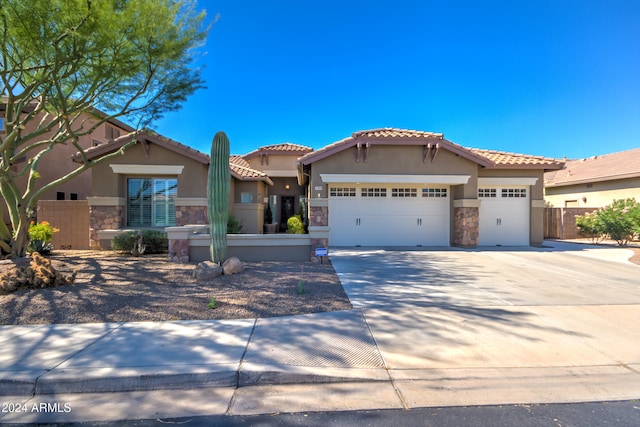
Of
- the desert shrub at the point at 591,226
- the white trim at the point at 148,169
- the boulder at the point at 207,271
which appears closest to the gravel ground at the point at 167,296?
the boulder at the point at 207,271

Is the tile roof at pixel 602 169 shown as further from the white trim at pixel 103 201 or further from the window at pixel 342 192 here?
the white trim at pixel 103 201

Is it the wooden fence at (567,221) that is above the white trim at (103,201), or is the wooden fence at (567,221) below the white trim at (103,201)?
below

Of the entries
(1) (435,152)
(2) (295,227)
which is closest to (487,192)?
(1) (435,152)

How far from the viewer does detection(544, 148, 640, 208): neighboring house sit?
19.9 meters

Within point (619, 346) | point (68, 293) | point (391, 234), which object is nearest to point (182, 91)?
point (68, 293)

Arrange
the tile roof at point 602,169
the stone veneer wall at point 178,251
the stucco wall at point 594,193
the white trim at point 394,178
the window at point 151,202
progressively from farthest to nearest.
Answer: the tile roof at point 602,169 < the stucco wall at point 594,193 < the white trim at point 394,178 < the window at point 151,202 < the stone veneer wall at point 178,251

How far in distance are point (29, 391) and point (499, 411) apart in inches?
184

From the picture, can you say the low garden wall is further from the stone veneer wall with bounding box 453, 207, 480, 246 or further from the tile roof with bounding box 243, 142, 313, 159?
the tile roof with bounding box 243, 142, 313, 159

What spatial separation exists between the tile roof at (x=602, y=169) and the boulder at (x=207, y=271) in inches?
915

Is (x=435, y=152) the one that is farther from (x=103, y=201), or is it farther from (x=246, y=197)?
(x=103, y=201)

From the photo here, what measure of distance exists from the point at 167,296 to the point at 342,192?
31.0 feet

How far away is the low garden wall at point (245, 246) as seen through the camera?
31.2 ft

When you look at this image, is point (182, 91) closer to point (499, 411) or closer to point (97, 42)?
point (97, 42)

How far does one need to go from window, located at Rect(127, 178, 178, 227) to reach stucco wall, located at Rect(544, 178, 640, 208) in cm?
2464
